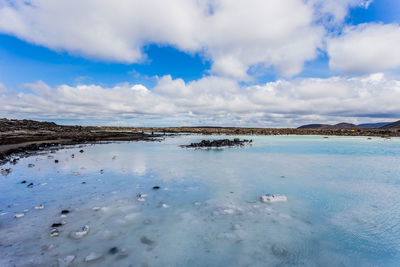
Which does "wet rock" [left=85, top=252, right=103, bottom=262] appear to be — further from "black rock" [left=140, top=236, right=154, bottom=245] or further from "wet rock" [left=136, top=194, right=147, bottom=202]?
"wet rock" [left=136, top=194, right=147, bottom=202]

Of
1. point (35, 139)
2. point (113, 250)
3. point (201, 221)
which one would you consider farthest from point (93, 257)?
point (35, 139)

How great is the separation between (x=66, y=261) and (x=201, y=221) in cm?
346

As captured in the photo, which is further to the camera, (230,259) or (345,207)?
(345,207)

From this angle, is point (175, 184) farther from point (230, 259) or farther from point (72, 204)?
point (230, 259)

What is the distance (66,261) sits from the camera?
4.02m

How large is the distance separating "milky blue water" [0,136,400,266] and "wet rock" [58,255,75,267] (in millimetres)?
40

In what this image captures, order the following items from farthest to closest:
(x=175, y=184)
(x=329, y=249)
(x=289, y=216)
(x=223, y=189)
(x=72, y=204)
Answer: (x=175, y=184), (x=223, y=189), (x=72, y=204), (x=289, y=216), (x=329, y=249)

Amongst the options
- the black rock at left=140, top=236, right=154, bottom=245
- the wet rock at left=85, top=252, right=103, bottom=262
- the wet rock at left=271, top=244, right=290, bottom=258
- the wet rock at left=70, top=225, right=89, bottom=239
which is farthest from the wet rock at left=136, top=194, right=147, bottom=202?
the wet rock at left=271, top=244, right=290, bottom=258

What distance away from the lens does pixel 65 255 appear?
420cm

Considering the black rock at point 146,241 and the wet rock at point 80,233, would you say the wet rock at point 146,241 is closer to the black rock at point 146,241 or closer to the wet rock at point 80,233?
the black rock at point 146,241

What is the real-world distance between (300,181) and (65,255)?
10.6 metres

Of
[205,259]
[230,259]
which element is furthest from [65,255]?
[230,259]

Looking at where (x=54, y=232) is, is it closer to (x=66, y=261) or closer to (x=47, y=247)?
(x=47, y=247)

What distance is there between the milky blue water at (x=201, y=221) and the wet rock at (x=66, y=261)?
0.13 ft
